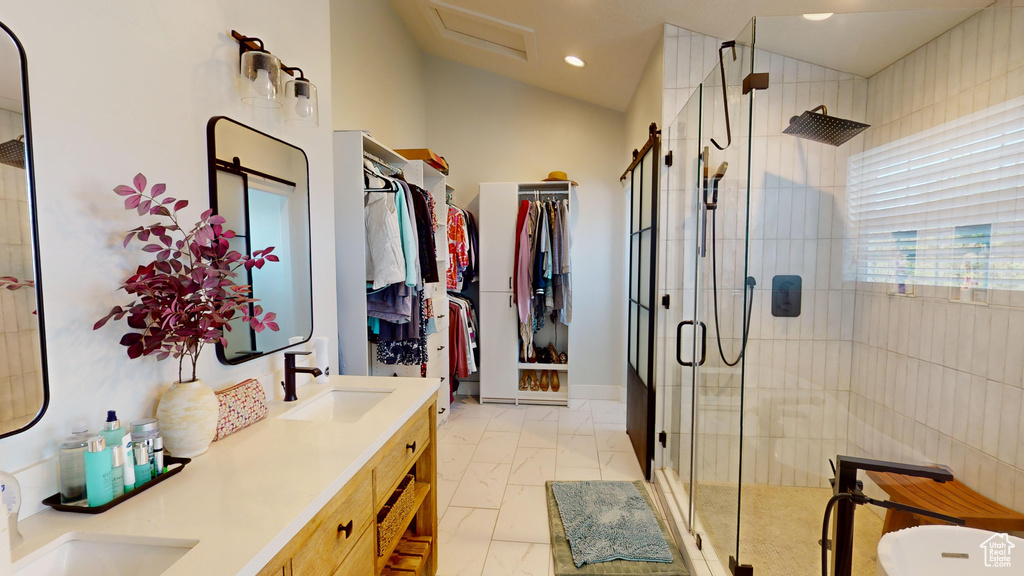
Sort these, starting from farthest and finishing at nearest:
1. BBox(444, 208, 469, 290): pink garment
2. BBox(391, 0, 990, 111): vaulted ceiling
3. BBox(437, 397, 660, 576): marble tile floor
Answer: BBox(444, 208, 469, 290): pink garment → BBox(437, 397, 660, 576): marble tile floor → BBox(391, 0, 990, 111): vaulted ceiling

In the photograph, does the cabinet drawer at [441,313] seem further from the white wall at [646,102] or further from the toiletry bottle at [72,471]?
the toiletry bottle at [72,471]

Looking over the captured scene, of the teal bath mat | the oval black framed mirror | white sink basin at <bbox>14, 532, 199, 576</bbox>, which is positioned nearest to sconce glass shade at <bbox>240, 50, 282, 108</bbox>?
the oval black framed mirror

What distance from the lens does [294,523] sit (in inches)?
33.5

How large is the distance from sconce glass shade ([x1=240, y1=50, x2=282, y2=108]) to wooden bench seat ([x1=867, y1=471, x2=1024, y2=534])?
2.25 metres

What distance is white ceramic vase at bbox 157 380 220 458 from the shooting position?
3.59 ft

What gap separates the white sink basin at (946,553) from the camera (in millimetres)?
1113

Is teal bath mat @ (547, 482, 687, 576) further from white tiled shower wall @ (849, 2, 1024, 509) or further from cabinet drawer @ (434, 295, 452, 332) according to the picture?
cabinet drawer @ (434, 295, 452, 332)

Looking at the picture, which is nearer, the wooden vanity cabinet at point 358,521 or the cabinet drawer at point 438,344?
the wooden vanity cabinet at point 358,521

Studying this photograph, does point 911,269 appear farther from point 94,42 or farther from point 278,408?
point 94,42

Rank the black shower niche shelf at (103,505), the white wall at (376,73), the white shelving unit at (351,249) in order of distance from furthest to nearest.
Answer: the white wall at (376,73) → the white shelving unit at (351,249) → the black shower niche shelf at (103,505)

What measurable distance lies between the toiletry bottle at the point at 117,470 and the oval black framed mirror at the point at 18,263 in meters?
0.15

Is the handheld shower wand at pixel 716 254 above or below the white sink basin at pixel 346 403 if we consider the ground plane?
above

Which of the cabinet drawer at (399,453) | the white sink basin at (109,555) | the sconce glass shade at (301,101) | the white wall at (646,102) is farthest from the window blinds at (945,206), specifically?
the white sink basin at (109,555)

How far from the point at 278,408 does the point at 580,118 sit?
3.58m
